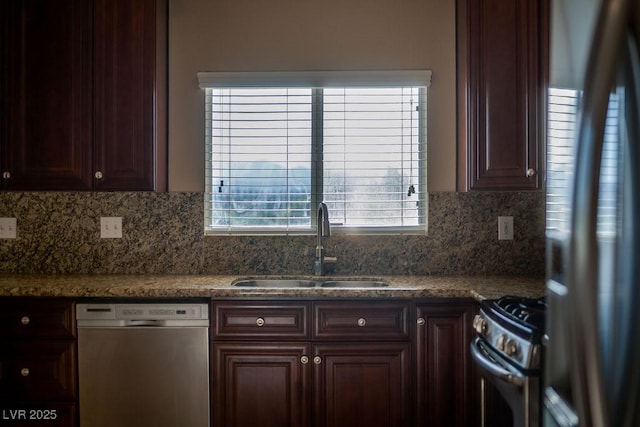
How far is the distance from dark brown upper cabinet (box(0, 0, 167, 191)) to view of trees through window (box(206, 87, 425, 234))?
1.50 feet

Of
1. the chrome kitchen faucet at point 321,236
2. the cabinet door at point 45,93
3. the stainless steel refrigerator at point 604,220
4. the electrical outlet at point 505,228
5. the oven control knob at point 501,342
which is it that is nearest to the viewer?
the stainless steel refrigerator at point 604,220

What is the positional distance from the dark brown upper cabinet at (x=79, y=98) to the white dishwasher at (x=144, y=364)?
0.72 m

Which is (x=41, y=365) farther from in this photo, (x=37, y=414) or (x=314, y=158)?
(x=314, y=158)

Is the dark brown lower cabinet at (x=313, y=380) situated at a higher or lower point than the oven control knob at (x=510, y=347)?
lower

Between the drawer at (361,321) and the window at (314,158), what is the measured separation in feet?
2.20

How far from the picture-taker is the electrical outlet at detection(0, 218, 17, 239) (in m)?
2.71

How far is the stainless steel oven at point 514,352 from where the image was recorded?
4.91ft

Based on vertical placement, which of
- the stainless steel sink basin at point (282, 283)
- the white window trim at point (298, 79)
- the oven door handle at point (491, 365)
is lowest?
the oven door handle at point (491, 365)

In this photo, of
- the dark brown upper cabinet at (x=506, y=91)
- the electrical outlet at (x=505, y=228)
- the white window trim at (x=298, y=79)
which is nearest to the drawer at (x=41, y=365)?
the white window trim at (x=298, y=79)

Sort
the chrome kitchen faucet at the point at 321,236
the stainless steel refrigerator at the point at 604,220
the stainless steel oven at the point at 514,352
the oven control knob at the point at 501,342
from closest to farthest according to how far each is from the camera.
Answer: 1. the stainless steel refrigerator at the point at 604,220
2. the stainless steel oven at the point at 514,352
3. the oven control knob at the point at 501,342
4. the chrome kitchen faucet at the point at 321,236

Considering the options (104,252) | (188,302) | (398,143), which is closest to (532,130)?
(398,143)

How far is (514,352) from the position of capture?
1.59 meters

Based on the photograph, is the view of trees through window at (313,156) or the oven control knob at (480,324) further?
the view of trees through window at (313,156)

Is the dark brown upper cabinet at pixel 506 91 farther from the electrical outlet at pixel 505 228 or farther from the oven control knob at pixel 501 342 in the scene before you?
the oven control knob at pixel 501 342
